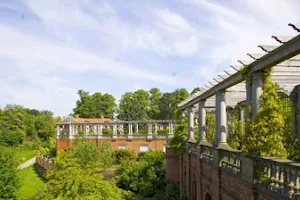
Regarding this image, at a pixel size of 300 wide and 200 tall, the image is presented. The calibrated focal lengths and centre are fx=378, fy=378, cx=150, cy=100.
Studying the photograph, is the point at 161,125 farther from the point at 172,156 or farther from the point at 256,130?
the point at 256,130

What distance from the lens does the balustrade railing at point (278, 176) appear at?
5.76 meters

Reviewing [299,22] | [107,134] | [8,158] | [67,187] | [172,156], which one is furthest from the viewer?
[107,134]

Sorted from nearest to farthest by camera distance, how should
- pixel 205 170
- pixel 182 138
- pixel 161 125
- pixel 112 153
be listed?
pixel 205 170 < pixel 182 138 < pixel 112 153 < pixel 161 125

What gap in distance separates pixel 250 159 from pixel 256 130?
617 millimetres

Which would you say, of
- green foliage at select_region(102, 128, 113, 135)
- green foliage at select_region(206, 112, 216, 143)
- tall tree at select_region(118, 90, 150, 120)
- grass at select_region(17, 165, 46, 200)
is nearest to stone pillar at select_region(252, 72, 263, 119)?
green foliage at select_region(206, 112, 216, 143)

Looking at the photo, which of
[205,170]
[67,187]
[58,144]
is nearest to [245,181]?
[205,170]

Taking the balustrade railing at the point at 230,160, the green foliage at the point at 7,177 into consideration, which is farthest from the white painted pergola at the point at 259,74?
the green foliage at the point at 7,177

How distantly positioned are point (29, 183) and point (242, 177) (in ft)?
125

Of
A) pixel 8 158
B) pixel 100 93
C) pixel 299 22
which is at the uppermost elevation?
pixel 100 93

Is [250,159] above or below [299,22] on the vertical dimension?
below

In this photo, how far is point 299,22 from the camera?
6246 millimetres

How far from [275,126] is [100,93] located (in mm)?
86162

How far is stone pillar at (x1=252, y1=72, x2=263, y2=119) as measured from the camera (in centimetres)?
806

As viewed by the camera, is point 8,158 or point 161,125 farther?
point 161,125
